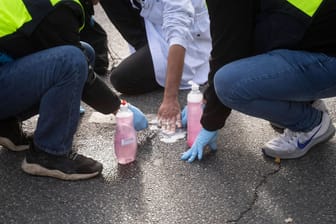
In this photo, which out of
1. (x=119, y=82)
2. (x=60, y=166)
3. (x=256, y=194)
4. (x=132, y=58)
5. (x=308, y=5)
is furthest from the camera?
(x=132, y=58)

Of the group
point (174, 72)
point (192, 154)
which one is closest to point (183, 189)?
point (192, 154)

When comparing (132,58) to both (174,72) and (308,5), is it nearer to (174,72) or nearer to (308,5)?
(174,72)

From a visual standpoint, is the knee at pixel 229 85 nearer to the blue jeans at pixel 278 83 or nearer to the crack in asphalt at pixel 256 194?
the blue jeans at pixel 278 83

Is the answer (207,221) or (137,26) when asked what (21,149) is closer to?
(207,221)

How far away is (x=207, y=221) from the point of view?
2068 millimetres

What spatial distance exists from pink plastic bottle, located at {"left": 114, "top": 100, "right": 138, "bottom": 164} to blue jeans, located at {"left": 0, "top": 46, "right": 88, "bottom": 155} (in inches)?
9.8

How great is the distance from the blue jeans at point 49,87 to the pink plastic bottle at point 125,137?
9.8 inches

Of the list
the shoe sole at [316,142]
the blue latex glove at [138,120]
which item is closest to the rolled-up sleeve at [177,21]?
the blue latex glove at [138,120]

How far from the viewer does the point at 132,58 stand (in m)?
3.58

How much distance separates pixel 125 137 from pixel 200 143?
0.37 meters

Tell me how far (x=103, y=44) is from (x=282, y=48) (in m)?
1.87

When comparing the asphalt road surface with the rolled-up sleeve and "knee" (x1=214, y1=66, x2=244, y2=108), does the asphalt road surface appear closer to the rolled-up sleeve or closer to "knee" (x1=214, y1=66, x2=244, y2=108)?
"knee" (x1=214, y1=66, x2=244, y2=108)

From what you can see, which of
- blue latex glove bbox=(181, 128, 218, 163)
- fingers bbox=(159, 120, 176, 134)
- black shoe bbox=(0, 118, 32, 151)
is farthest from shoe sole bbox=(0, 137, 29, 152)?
blue latex glove bbox=(181, 128, 218, 163)

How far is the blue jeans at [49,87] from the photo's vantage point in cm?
225
